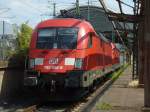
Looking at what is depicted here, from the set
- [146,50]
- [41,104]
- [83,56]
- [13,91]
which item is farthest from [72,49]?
[146,50]

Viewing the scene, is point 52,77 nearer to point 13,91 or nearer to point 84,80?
point 84,80

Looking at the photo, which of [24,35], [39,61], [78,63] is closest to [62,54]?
[78,63]

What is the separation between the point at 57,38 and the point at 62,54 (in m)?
0.93

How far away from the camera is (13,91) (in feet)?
74.1

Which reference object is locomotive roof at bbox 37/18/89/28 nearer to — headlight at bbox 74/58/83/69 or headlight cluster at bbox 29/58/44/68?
headlight cluster at bbox 29/58/44/68

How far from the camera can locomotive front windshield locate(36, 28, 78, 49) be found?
64.6 ft

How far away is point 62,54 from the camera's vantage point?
19281mm

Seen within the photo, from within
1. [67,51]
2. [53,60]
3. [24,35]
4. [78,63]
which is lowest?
[78,63]

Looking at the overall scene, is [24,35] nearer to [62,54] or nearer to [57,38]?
[57,38]

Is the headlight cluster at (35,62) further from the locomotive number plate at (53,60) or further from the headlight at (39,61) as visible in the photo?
the locomotive number plate at (53,60)

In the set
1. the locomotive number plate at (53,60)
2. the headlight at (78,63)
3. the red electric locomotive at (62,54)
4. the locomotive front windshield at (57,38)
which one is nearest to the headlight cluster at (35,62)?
the red electric locomotive at (62,54)

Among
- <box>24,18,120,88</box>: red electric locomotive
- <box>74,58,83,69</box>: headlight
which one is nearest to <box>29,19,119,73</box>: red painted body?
<box>24,18,120,88</box>: red electric locomotive

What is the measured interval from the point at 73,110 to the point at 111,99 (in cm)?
151

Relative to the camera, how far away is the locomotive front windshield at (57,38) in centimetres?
1969
